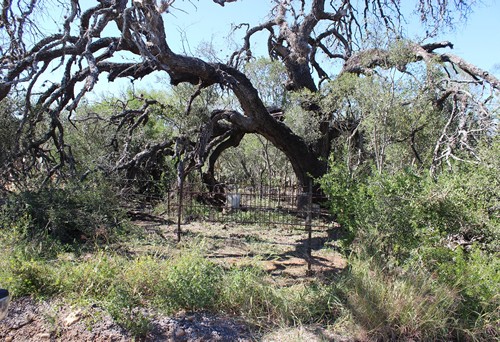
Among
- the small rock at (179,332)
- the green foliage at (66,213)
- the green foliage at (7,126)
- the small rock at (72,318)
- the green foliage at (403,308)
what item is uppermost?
the green foliage at (7,126)

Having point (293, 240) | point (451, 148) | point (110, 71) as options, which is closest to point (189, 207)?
point (293, 240)

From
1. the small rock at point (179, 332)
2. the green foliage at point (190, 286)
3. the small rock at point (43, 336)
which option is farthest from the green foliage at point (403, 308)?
the small rock at point (43, 336)

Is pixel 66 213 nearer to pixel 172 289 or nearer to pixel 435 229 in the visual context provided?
pixel 172 289

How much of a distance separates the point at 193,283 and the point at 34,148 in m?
5.32

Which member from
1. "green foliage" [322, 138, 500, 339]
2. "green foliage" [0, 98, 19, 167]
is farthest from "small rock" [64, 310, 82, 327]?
"green foliage" [0, 98, 19, 167]

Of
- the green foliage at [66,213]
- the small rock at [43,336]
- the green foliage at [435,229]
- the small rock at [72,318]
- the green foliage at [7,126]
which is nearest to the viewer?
the small rock at [43,336]

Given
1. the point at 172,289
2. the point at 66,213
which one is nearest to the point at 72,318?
the point at 172,289

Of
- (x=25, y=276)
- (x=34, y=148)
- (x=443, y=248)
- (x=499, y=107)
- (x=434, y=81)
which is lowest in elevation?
(x=25, y=276)

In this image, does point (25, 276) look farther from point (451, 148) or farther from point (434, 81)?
point (434, 81)

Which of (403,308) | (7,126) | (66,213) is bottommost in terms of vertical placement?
(403,308)

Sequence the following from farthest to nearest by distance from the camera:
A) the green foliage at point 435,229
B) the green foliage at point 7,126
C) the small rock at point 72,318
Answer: the green foliage at point 7,126 < the green foliage at point 435,229 < the small rock at point 72,318

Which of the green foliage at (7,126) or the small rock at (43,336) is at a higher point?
the green foliage at (7,126)

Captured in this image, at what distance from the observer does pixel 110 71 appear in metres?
8.88

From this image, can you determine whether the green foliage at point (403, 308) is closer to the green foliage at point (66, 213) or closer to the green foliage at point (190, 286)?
the green foliage at point (190, 286)
